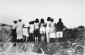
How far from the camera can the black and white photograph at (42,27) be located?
20.8ft

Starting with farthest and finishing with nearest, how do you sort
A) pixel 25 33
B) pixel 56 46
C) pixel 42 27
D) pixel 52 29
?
pixel 25 33 → pixel 42 27 → pixel 52 29 → pixel 56 46

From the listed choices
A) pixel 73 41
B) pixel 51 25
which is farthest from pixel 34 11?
pixel 73 41

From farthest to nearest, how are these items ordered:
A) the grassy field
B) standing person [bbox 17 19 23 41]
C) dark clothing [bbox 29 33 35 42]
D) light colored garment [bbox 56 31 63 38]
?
1. standing person [bbox 17 19 23 41]
2. dark clothing [bbox 29 33 35 42]
3. light colored garment [bbox 56 31 63 38]
4. the grassy field

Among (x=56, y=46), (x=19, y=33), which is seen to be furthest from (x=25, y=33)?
(x=56, y=46)

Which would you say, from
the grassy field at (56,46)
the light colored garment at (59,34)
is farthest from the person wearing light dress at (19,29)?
the light colored garment at (59,34)

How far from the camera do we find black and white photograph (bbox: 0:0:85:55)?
6.34 meters

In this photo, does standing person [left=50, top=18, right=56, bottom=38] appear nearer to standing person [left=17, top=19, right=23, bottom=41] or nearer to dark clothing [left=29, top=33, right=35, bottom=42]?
dark clothing [left=29, top=33, right=35, bottom=42]

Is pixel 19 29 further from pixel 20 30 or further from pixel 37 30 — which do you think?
pixel 37 30

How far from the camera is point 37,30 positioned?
6.66 m

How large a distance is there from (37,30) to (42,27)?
0.21m

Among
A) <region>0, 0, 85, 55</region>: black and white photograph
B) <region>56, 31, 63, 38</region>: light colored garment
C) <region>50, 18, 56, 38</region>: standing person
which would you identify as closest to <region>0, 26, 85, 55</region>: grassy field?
<region>0, 0, 85, 55</region>: black and white photograph

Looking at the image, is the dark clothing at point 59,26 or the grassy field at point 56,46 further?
the dark clothing at point 59,26

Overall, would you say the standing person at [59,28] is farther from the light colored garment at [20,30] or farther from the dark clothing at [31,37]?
the light colored garment at [20,30]

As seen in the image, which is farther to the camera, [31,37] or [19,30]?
[19,30]
